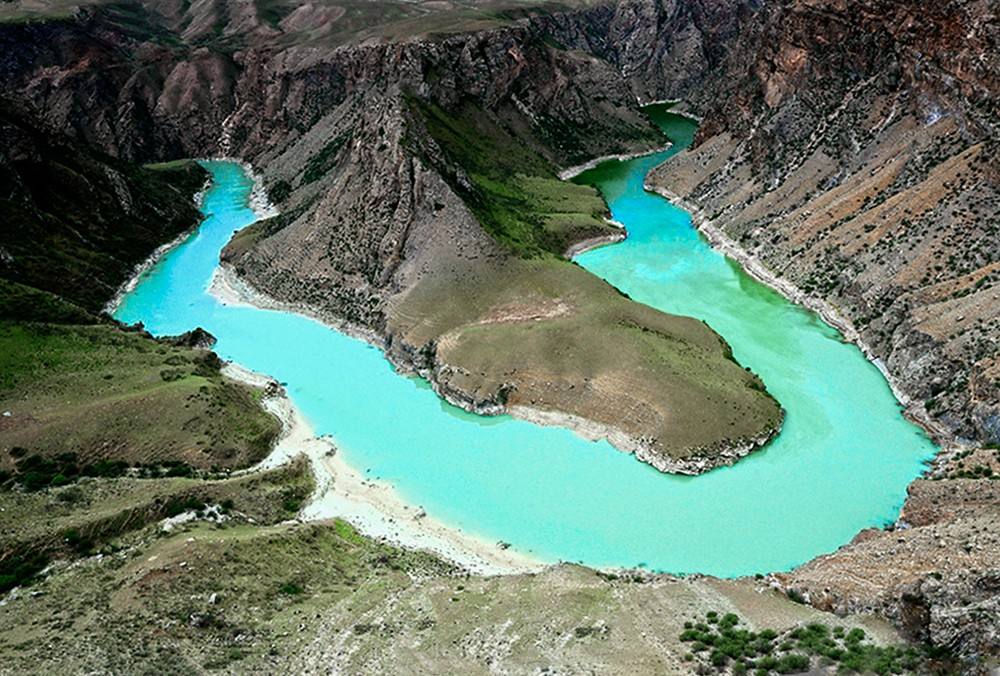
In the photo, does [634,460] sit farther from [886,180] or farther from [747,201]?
[747,201]

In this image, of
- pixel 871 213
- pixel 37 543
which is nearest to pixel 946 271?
pixel 871 213

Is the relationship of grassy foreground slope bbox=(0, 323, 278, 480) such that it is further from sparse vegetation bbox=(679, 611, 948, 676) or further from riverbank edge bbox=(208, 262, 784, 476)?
sparse vegetation bbox=(679, 611, 948, 676)

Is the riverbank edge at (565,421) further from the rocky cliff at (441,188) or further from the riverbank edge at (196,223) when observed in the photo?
the riverbank edge at (196,223)

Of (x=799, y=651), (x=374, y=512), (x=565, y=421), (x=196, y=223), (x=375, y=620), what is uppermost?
(x=565, y=421)

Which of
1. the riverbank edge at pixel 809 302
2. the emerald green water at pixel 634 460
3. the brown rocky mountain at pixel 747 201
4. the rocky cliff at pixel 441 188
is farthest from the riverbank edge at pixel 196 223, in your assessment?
the riverbank edge at pixel 809 302

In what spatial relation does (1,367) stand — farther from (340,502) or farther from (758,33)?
(758,33)

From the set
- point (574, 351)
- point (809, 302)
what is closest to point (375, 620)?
point (574, 351)
